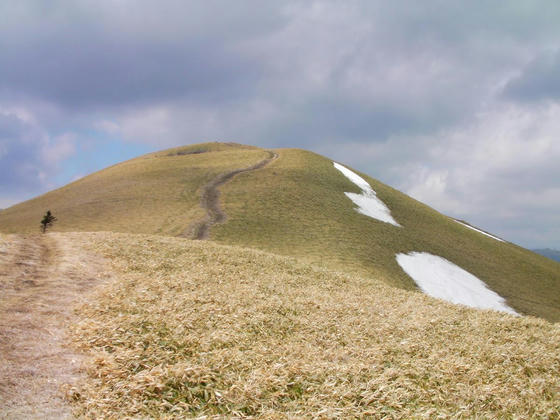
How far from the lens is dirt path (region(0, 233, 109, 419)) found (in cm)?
752

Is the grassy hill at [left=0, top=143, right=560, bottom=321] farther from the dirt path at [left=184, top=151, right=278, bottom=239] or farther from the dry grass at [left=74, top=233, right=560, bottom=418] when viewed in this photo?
the dry grass at [left=74, top=233, right=560, bottom=418]

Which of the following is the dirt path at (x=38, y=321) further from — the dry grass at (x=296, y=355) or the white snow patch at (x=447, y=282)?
the white snow patch at (x=447, y=282)

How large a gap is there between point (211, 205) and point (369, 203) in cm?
2261

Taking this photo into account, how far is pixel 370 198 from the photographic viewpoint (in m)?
57.0

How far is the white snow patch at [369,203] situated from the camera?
1980 inches

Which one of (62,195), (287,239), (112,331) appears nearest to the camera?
(112,331)

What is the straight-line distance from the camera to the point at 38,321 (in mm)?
11172

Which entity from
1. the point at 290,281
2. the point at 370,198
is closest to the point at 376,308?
the point at 290,281

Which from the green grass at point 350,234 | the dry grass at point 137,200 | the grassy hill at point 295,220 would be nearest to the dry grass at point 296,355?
the grassy hill at point 295,220

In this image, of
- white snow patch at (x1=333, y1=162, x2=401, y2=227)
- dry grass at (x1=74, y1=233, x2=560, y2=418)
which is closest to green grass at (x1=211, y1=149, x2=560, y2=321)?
white snow patch at (x1=333, y1=162, x2=401, y2=227)

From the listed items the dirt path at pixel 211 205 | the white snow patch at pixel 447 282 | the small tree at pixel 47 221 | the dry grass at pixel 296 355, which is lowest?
→ the dry grass at pixel 296 355

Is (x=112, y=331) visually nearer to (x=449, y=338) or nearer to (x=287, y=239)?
(x=449, y=338)

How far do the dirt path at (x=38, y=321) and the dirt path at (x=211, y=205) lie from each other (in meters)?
16.5

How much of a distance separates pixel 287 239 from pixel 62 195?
123ft
